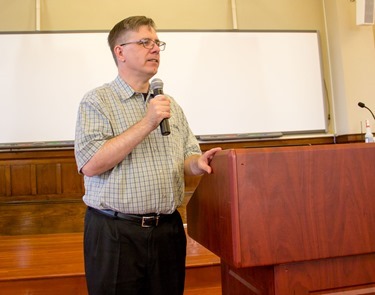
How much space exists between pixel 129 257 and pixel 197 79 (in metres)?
2.64

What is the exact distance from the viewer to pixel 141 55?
1.35 metres

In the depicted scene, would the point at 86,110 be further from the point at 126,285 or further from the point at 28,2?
the point at 28,2

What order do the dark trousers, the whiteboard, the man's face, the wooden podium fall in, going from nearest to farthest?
the wooden podium < the dark trousers < the man's face < the whiteboard

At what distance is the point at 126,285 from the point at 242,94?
2.77m

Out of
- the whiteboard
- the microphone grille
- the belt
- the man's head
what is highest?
the whiteboard

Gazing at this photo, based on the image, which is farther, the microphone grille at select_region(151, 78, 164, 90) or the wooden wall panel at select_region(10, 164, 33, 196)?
the wooden wall panel at select_region(10, 164, 33, 196)

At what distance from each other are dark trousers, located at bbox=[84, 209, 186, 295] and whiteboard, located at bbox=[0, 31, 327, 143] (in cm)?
235

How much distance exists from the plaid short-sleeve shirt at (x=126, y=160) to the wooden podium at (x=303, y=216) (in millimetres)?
441

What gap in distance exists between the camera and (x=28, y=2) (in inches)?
141

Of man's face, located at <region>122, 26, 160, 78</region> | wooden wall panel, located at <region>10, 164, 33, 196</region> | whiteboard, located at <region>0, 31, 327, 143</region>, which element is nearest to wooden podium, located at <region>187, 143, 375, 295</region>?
man's face, located at <region>122, 26, 160, 78</region>

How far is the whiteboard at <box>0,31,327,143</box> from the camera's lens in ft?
11.2

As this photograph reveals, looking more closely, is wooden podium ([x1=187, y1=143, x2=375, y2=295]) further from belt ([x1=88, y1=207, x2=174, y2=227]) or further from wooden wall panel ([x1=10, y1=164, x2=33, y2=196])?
wooden wall panel ([x1=10, y1=164, x2=33, y2=196])

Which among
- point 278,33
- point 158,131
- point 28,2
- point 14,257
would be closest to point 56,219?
point 14,257

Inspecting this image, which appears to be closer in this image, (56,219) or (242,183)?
(242,183)
